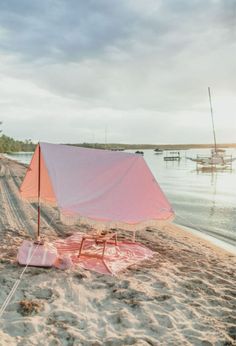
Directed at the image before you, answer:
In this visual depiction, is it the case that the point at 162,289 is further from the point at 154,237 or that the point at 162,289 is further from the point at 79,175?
the point at 154,237

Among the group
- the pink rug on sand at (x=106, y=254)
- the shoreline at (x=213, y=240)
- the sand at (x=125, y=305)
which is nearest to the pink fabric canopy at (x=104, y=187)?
the pink rug on sand at (x=106, y=254)

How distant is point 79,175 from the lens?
812cm

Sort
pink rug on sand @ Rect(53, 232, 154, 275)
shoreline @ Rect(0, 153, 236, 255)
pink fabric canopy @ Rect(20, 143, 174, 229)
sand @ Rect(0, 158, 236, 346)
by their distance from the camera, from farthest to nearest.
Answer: shoreline @ Rect(0, 153, 236, 255), pink fabric canopy @ Rect(20, 143, 174, 229), pink rug on sand @ Rect(53, 232, 154, 275), sand @ Rect(0, 158, 236, 346)

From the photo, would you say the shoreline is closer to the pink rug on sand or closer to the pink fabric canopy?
the pink rug on sand

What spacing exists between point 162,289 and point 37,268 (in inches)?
95.6

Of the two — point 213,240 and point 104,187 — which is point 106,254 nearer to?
point 104,187

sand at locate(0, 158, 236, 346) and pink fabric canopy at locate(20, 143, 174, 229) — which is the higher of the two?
pink fabric canopy at locate(20, 143, 174, 229)

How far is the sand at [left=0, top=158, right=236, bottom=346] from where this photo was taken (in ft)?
15.5

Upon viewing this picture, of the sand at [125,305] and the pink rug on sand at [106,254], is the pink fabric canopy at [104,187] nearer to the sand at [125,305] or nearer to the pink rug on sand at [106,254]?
the pink rug on sand at [106,254]

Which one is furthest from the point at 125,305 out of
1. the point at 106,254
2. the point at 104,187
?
the point at 104,187

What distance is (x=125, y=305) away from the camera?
222 inches

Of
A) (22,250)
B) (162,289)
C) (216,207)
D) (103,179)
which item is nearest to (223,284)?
(162,289)

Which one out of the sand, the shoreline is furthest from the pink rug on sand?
the shoreline

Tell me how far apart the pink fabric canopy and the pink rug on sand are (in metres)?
0.79
